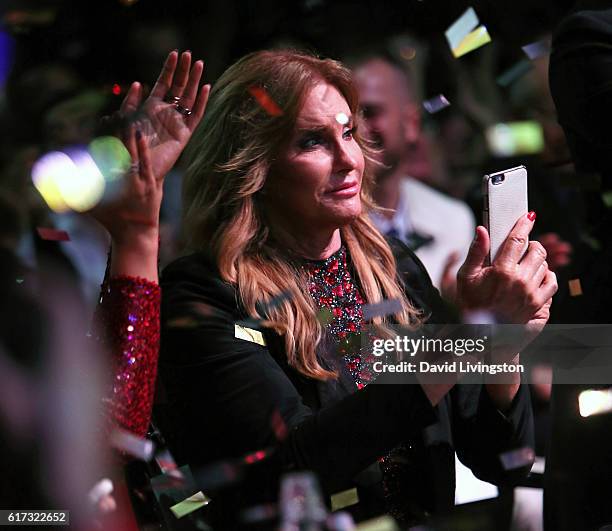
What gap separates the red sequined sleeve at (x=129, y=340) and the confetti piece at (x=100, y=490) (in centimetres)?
11

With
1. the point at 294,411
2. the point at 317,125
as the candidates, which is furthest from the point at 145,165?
the point at 294,411

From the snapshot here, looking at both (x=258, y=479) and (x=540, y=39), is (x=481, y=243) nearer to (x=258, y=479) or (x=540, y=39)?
(x=258, y=479)

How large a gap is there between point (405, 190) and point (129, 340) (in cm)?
60

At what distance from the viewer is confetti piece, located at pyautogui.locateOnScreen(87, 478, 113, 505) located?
1344mm

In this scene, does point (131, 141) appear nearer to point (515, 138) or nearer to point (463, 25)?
point (463, 25)

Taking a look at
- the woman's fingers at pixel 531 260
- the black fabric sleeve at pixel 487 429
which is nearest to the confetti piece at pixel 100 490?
the black fabric sleeve at pixel 487 429

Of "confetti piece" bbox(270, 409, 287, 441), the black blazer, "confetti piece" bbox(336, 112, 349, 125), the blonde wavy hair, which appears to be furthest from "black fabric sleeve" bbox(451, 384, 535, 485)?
"confetti piece" bbox(336, 112, 349, 125)

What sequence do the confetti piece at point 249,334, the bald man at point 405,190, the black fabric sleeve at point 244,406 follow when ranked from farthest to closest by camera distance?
1. the bald man at point 405,190
2. the confetti piece at point 249,334
3. the black fabric sleeve at point 244,406

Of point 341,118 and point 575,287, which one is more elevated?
point 341,118

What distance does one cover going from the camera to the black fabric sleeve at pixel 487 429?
54.3 inches

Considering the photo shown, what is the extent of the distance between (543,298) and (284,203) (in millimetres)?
339

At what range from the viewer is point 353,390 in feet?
4.42

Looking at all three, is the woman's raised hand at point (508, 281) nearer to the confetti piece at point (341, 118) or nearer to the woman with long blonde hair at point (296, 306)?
the woman with long blonde hair at point (296, 306)

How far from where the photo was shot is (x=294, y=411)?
1.29 m
